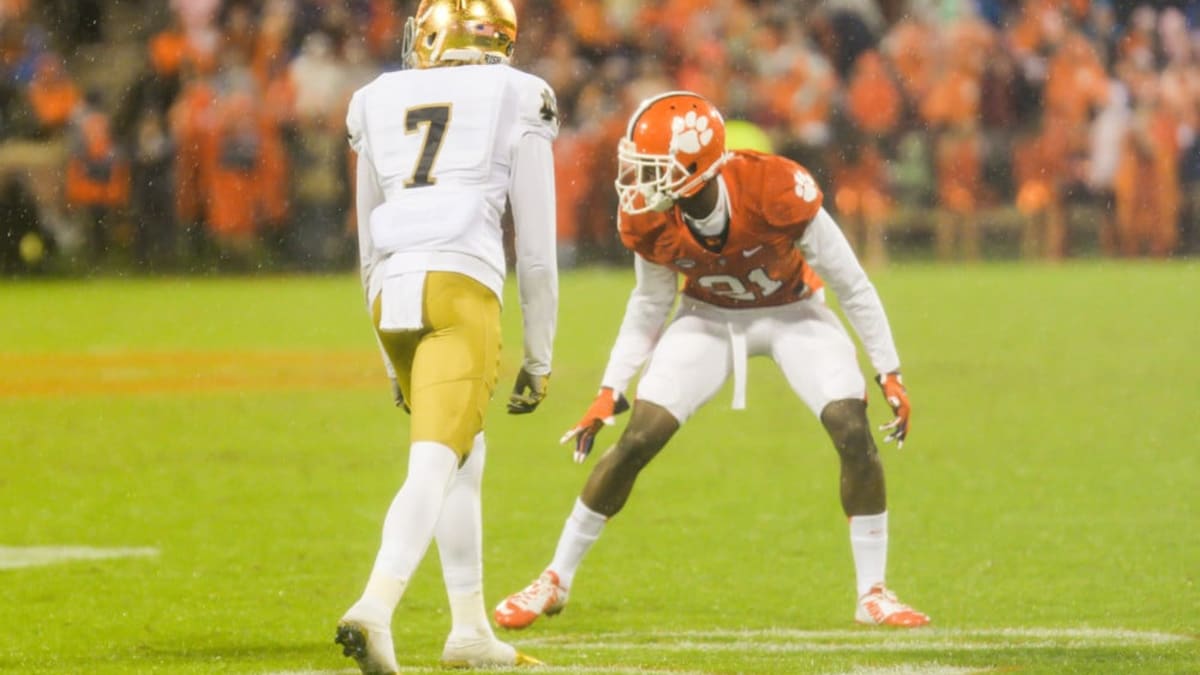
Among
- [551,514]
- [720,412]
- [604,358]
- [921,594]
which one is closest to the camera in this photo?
[921,594]

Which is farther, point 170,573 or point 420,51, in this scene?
point 170,573

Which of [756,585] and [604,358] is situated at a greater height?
[756,585]

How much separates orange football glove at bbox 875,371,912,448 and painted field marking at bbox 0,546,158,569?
8.63 ft

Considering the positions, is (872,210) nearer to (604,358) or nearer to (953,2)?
(953,2)

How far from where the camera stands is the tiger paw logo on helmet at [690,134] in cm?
520

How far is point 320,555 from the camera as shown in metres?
6.69

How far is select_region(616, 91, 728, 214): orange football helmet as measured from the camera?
5.20 meters

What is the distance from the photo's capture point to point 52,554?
6.74m

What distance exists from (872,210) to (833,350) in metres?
13.4

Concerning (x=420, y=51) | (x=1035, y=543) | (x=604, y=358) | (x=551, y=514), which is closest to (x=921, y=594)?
(x=1035, y=543)

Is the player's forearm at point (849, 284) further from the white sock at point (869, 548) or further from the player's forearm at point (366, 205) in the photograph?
the player's forearm at point (366, 205)

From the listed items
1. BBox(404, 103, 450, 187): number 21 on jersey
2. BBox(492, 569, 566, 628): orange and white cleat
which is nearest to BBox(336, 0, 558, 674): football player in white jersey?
BBox(404, 103, 450, 187): number 21 on jersey

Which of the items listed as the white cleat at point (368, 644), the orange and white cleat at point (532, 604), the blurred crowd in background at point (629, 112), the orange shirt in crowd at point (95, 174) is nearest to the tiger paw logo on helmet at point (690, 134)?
the orange and white cleat at point (532, 604)

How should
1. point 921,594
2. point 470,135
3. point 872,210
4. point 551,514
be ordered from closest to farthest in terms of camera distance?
point 470,135 < point 921,594 < point 551,514 < point 872,210
